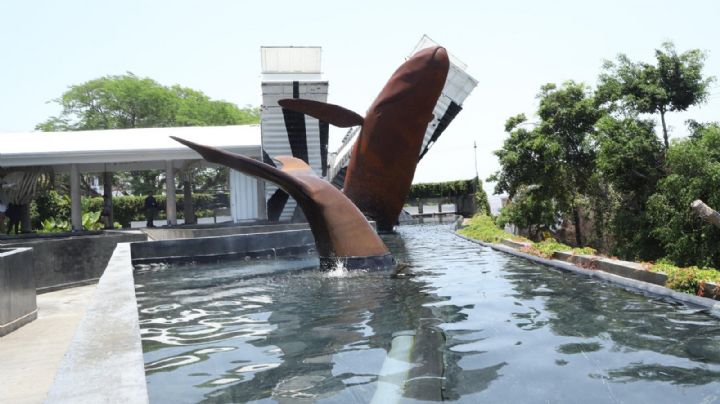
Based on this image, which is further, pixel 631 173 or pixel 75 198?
pixel 75 198

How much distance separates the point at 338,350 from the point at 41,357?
2685mm

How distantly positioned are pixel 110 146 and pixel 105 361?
1988 cm

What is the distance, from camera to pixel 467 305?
20.8ft

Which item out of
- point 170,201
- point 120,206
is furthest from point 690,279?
point 120,206

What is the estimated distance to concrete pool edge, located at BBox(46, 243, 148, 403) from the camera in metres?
2.11

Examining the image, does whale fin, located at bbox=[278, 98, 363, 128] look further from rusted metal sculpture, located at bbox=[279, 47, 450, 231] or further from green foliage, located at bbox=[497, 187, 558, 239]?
green foliage, located at bbox=[497, 187, 558, 239]

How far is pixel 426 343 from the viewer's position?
4.70m

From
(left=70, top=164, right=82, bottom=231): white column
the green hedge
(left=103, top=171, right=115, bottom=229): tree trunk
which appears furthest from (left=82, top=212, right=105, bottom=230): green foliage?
the green hedge

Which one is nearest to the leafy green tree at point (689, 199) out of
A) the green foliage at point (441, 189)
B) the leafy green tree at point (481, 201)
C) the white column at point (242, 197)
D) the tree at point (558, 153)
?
the tree at point (558, 153)

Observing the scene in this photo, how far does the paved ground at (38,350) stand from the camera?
4.11 metres

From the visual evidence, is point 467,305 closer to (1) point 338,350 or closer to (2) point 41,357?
(1) point 338,350

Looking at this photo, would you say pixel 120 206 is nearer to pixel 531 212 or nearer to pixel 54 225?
pixel 54 225

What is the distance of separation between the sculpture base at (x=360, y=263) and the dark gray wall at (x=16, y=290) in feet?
14.1

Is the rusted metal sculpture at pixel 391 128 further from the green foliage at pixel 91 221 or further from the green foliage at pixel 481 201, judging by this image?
the green foliage at pixel 481 201
